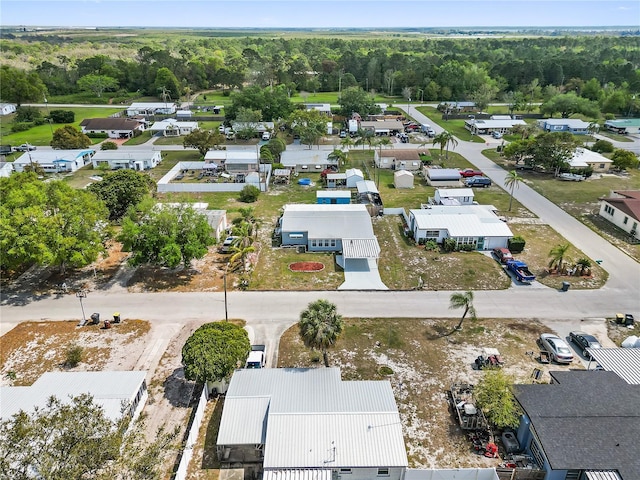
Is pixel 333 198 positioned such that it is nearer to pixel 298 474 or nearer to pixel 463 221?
pixel 463 221

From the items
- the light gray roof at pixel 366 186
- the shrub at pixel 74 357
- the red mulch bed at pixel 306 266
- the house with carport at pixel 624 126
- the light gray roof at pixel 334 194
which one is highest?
the house with carport at pixel 624 126

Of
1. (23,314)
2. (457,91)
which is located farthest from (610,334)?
(457,91)

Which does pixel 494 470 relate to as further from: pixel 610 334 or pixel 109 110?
pixel 109 110

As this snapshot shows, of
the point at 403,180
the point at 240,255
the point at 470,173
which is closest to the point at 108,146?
the point at 240,255

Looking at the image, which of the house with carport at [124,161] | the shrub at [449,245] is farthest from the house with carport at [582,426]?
the house with carport at [124,161]

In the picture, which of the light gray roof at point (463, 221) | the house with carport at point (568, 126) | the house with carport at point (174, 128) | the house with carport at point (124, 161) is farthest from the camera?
the house with carport at point (174, 128)

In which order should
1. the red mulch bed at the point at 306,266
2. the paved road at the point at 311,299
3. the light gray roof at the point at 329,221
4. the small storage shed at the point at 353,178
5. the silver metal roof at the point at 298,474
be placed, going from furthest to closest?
the small storage shed at the point at 353,178 → the light gray roof at the point at 329,221 → the red mulch bed at the point at 306,266 → the paved road at the point at 311,299 → the silver metal roof at the point at 298,474

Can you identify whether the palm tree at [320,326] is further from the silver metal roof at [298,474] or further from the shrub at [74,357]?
the shrub at [74,357]
